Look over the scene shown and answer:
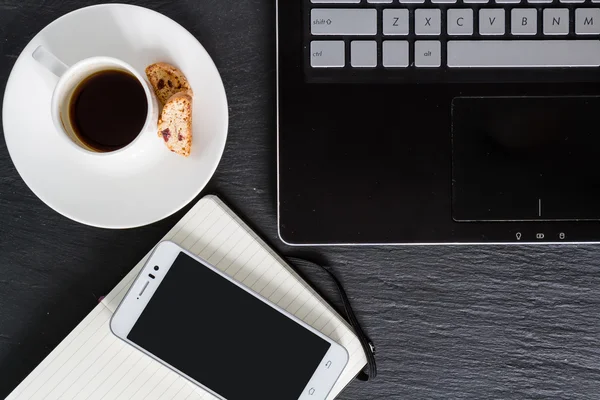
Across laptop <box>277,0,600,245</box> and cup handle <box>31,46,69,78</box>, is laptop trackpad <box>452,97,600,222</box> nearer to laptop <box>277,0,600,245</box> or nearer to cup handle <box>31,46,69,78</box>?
laptop <box>277,0,600,245</box>

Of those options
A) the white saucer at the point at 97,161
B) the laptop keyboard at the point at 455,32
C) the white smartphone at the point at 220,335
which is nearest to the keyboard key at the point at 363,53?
the laptop keyboard at the point at 455,32

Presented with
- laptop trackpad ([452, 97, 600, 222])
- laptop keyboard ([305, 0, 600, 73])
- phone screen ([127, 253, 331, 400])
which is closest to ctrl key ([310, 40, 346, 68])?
laptop keyboard ([305, 0, 600, 73])

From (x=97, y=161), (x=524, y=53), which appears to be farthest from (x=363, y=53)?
(x=97, y=161)

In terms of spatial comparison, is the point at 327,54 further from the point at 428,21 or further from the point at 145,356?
the point at 145,356

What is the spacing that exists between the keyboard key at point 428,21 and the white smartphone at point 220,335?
273 millimetres

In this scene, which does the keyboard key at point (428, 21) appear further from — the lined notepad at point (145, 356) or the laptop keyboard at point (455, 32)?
the lined notepad at point (145, 356)

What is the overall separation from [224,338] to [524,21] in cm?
38

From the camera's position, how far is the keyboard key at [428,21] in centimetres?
44

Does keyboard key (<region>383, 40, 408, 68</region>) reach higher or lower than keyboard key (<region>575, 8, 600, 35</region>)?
lower

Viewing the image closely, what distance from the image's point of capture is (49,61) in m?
0.42

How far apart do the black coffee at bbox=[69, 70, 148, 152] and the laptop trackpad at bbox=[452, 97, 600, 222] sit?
274 millimetres

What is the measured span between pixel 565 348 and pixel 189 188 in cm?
39

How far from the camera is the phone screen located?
50 centimetres

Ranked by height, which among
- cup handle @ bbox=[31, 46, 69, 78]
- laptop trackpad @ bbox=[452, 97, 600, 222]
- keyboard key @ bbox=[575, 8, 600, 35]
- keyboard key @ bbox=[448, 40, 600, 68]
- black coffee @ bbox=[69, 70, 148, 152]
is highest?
keyboard key @ bbox=[575, 8, 600, 35]
